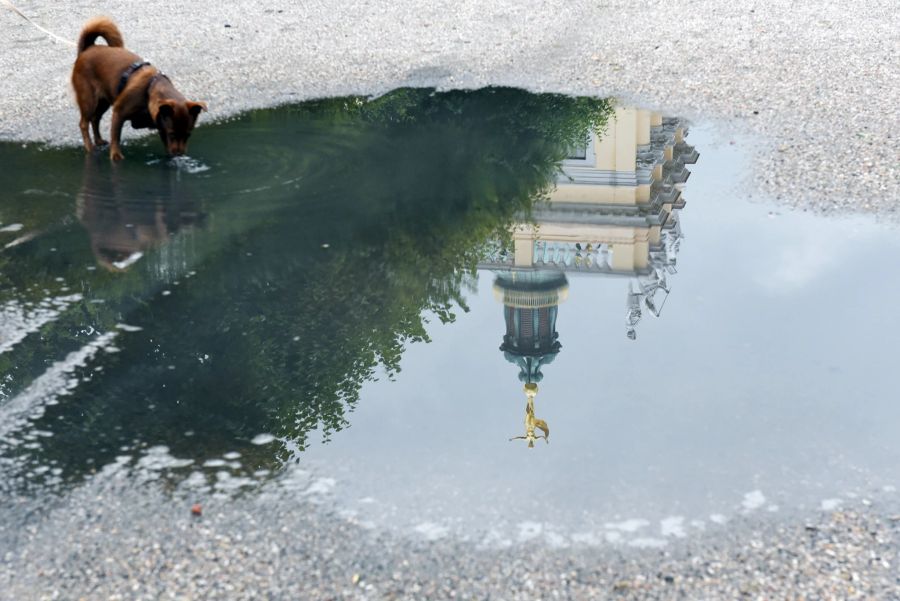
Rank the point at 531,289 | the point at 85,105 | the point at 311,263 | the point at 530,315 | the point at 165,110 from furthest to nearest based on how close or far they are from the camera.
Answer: the point at 85,105, the point at 165,110, the point at 311,263, the point at 531,289, the point at 530,315

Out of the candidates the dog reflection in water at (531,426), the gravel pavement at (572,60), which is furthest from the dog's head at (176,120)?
the dog reflection in water at (531,426)

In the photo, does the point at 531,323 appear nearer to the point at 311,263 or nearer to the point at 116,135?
the point at 311,263

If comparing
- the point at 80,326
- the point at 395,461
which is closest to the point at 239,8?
the point at 80,326

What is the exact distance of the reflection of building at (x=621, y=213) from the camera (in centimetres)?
828

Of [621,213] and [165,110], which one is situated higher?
[165,110]

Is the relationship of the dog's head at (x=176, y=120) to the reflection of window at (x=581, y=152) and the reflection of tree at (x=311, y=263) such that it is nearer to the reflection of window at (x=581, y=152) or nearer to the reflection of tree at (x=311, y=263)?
the reflection of tree at (x=311, y=263)

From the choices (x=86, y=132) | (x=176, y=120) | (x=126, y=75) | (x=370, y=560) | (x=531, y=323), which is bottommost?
(x=370, y=560)

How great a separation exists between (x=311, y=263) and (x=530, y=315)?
6.68ft

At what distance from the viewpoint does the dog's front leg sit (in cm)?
981

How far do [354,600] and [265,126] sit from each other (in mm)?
7067

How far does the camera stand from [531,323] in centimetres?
595

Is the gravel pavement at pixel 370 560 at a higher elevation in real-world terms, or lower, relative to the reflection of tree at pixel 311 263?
lower

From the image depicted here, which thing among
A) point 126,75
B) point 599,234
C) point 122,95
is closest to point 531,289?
point 599,234

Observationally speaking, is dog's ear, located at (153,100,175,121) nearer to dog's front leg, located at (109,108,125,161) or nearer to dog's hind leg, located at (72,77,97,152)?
dog's front leg, located at (109,108,125,161)
